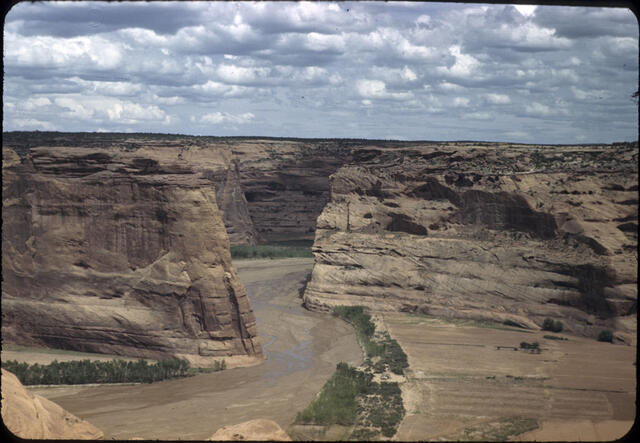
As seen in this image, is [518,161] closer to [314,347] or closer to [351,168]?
[351,168]

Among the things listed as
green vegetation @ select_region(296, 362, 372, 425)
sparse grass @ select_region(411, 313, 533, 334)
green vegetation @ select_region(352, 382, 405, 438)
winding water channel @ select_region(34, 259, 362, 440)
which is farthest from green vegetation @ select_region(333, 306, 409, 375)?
sparse grass @ select_region(411, 313, 533, 334)

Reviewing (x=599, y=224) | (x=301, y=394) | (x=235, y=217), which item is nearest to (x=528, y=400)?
(x=301, y=394)

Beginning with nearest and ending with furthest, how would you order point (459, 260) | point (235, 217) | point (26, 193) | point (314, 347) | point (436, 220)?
point (26, 193), point (314, 347), point (459, 260), point (436, 220), point (235, 217)

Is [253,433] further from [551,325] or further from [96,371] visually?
[551,325]

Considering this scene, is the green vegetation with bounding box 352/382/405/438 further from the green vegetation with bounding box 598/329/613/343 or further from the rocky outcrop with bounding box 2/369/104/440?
the green vegetation with bounding box 598/329/613/343

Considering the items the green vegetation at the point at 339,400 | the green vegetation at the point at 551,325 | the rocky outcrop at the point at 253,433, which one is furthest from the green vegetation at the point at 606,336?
the rocky outcrop at the point at 253,433

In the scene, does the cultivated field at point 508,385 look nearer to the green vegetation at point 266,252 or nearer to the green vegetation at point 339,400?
the green vegetation at point 339,400
